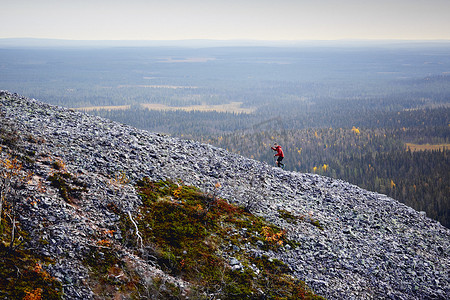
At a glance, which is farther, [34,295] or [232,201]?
[232,201]

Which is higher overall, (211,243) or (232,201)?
(232,201)

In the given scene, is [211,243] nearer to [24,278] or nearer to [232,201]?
[232,201]

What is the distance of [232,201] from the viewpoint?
28922mm

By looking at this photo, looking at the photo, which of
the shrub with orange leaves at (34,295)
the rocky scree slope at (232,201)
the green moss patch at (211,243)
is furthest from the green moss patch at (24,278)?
the green moss patch at (211,243)

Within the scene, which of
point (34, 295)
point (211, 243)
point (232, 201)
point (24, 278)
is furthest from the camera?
point (232, 201)

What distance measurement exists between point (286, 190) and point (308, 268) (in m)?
13.8

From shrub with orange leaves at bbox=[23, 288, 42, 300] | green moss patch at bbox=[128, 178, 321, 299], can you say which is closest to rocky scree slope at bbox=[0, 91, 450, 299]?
green moss patch at bbox=[128, 178, 321, 299]

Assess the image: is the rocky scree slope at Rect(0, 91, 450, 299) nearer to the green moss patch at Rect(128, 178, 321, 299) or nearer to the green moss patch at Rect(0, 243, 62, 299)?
the green moss patch at Rect(0, 243, 62, 299)

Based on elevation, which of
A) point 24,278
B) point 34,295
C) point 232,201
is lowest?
point 232,201

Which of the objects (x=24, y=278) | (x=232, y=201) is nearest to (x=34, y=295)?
(x=24, y=278)

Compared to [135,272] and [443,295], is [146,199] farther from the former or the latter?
[443,295]

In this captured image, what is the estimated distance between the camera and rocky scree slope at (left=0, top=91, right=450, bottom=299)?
58.6ft

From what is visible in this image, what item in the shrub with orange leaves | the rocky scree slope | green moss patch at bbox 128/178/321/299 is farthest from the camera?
green moss patch at bbox 128/178/321/299

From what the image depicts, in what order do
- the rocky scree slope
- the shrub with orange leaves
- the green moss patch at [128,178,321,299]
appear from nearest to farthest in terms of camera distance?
the shrub with orange leaves → the rocky scree slope → the green moss patch at [128,178,321,299]
